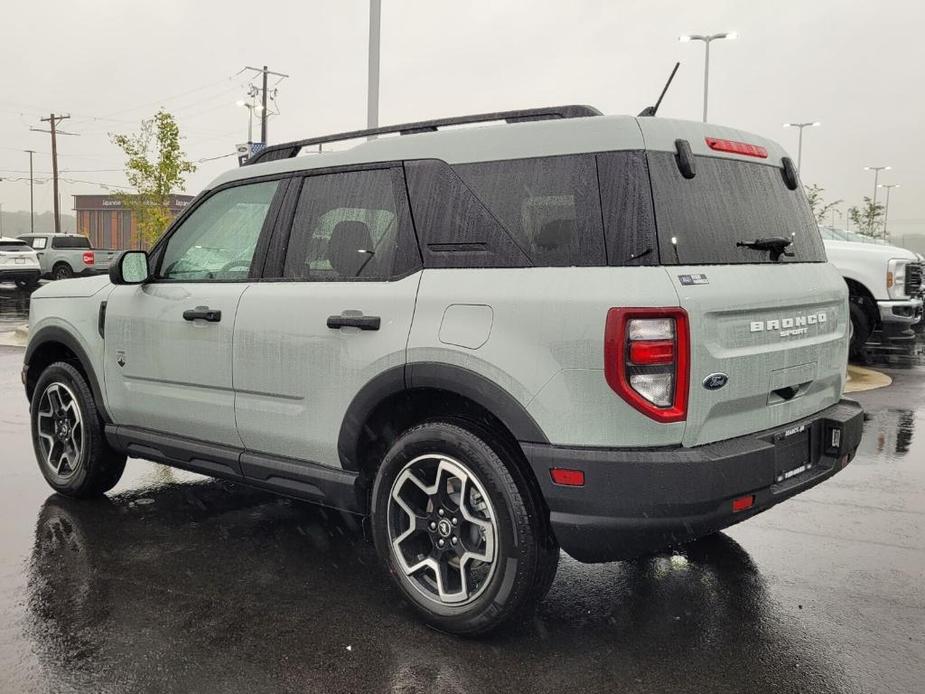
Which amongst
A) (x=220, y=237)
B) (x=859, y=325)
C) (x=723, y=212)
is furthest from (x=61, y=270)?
(x=723, y=212)

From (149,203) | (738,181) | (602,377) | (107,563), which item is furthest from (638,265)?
(149,203)

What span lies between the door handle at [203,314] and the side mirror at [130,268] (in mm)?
504

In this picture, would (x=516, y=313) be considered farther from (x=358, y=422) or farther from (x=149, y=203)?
(x=149, y=203)

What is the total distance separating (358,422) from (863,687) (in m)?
2.09

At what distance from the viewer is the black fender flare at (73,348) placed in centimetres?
488

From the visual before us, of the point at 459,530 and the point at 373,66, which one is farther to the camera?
the point at 373,66

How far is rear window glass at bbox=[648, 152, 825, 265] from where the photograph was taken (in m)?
3.03

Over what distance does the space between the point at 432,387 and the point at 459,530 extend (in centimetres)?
56

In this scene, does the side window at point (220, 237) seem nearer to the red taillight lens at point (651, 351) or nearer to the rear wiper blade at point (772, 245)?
the red taillight lens at point (651, 351)

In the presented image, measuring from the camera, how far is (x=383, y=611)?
3584 millimetres

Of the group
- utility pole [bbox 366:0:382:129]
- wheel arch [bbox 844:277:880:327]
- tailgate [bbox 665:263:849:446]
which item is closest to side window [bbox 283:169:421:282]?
tailgate [bbox 665:263:849:446]

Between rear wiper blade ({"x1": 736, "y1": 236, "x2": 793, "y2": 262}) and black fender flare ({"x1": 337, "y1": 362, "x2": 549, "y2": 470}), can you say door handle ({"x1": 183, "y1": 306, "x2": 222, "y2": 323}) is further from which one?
rear wiper blade ({"x1": 736, "y1": 236, "x2": 793, "y2": 262})

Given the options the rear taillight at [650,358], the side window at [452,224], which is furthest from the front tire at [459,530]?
the side window at [452,224]

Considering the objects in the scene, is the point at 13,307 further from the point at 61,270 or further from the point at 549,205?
the point at 549,205
